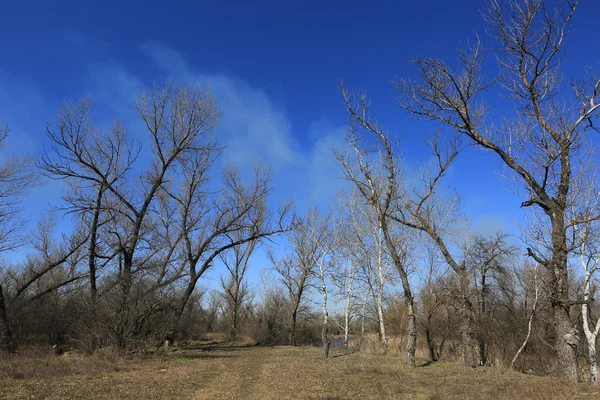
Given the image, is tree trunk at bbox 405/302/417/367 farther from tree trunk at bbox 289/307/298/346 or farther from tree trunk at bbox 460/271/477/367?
tree trunk at bbox 289/307/298/346

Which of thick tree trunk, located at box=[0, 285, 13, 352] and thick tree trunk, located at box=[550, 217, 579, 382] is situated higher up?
thick tree trunk, located at box=[550, 217, 579, 382]

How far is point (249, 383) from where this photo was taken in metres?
11.6

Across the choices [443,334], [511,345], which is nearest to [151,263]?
[443,334]

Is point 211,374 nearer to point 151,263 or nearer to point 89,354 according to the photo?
point 89,354

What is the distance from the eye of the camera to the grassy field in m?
9.16

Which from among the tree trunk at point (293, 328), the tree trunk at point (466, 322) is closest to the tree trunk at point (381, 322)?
the tree trunk at point (466, 322)

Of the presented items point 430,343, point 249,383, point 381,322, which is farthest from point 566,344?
point 381,322

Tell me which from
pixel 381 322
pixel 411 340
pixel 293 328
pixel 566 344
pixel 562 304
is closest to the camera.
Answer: pixel 566 344

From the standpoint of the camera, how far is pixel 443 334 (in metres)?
23.7

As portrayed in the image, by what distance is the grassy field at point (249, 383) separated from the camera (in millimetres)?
9164

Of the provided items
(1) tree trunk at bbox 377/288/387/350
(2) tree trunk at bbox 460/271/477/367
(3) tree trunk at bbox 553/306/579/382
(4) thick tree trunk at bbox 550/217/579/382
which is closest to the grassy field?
(3) tree trunk at bbox 553/306/579/382

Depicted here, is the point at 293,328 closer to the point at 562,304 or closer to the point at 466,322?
the point at 466,322

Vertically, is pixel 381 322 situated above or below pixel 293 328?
above

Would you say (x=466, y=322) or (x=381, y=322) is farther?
(x=381, y=322)
